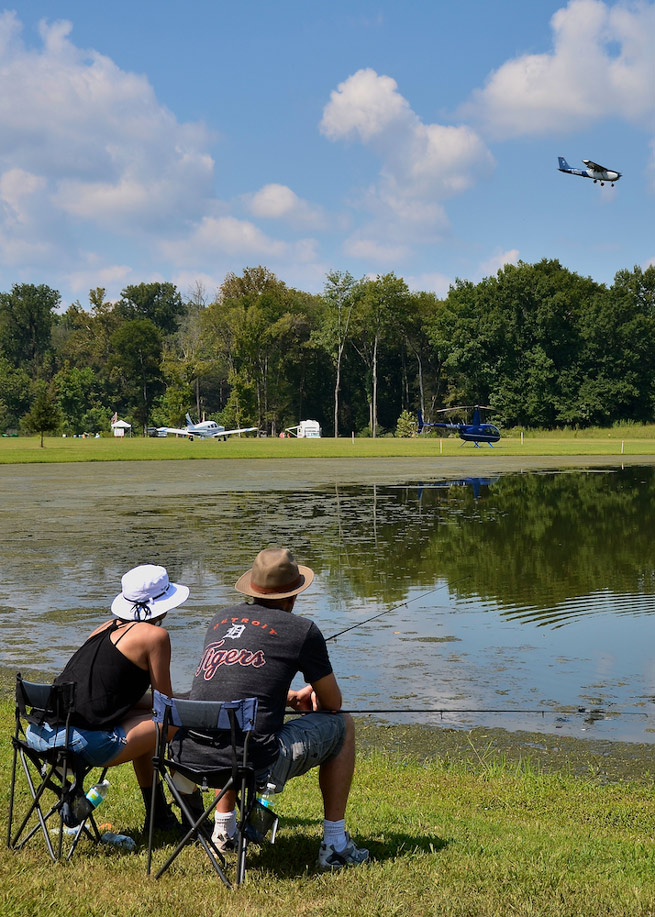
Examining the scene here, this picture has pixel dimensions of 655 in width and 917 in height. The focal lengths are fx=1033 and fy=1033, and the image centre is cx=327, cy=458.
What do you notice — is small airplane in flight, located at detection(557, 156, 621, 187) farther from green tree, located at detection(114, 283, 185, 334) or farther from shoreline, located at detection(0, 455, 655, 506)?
green tree, located at detection(114, 283, 185, 334)

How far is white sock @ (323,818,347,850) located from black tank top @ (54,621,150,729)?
1188 millimetres

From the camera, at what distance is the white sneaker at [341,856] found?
4949 millimetres

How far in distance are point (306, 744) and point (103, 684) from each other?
1.07 metres

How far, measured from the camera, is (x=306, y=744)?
5113 mm

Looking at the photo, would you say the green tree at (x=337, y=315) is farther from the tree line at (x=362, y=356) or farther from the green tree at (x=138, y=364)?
the green tree at (x=138, y=364)

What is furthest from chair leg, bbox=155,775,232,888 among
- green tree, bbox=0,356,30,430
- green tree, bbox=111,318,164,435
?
green tree, bbox=0,356,30,430

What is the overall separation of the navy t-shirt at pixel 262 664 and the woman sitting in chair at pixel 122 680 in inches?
13.6

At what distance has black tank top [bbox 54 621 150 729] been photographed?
5.18 meters

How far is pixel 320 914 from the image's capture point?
14.0 feet

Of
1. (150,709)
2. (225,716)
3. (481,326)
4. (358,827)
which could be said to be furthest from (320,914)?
(481,326)

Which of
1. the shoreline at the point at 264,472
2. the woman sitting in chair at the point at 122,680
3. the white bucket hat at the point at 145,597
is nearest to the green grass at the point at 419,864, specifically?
the woman sitting in chair at the point at 122,680

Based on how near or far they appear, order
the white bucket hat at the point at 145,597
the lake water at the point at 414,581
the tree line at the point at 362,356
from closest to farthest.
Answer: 1. the white bucket hat at the point at 145,597
2. the lake water at the point at 414,581
3. the tree line at the point at 362,356

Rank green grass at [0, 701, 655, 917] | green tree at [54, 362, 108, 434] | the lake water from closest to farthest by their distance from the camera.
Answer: green grass at [0, 701, 655, 917] < the lake water < green tree at [54, 362, 108, 434]

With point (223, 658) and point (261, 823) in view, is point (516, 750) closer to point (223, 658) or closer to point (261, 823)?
point (261, 823)
